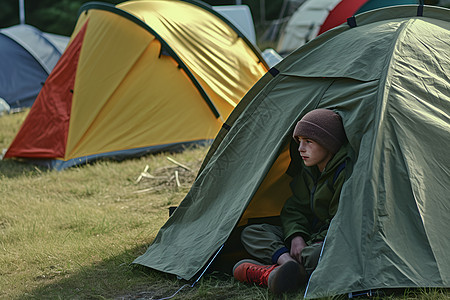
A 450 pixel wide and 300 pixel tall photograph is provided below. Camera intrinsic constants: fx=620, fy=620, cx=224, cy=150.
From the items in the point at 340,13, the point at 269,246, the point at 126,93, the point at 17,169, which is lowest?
the point at 17,169

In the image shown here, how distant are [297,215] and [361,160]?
61 cm

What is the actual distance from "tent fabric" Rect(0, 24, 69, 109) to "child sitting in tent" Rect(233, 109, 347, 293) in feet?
28.3

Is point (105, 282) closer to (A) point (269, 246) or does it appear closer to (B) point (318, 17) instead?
(A) point (269, 246)

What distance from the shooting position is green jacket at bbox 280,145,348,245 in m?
3.40

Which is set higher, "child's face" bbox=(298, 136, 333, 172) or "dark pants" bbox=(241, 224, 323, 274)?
"child's face" bbox=(298, 136, 333, 172)

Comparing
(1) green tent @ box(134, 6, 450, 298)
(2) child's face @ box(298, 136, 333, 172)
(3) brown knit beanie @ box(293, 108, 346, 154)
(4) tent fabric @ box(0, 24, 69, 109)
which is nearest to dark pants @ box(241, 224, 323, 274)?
(1) green tent @ box(134, 6, 450, 298)

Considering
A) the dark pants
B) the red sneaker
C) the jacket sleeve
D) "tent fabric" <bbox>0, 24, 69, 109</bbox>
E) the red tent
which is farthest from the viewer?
the red tent

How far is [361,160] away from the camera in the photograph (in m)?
3.22

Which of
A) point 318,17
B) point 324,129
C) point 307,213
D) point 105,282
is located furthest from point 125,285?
point 318,17

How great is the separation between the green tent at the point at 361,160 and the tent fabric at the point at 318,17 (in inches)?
283

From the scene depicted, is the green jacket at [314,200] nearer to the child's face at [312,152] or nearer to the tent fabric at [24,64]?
the child's face at [312,152]

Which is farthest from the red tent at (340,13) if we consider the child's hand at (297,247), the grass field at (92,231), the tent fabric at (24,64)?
the child's hand at (297,247)

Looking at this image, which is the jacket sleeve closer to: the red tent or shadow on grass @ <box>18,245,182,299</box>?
shadow on grass @ <box>18,245,182,299</box>

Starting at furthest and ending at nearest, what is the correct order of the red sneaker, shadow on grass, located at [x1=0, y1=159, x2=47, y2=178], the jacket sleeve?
shadow on grass, located at [x1=0, y1=159, x2=47, y2=178], the jacket sleeve, the red sneaker
